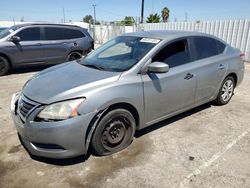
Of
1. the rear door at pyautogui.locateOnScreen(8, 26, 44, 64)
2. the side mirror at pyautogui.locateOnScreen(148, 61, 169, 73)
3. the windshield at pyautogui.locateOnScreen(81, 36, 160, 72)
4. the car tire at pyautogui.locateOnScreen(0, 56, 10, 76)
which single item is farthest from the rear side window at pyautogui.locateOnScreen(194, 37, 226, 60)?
the car tire at pyautogui.locateOnScreen(0, 56, 10, 76)

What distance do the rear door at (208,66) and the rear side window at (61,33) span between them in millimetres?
6219

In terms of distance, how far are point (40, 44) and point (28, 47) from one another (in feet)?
1.49

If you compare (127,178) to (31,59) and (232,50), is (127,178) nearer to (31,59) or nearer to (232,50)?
(232,50)

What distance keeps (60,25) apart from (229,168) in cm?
809

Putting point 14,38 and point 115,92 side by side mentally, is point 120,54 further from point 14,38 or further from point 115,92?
point 14,38

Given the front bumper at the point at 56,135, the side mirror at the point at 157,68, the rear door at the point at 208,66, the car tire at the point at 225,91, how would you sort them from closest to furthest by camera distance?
the front bumper at the point at 56,135
the side mirror at the point at 157,68
the rear door at the point at 208,66
the car tire at the point at 225,91

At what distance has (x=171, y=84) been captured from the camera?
364cm

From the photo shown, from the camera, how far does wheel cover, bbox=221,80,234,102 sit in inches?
196

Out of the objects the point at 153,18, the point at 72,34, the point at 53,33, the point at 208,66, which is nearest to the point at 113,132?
the point at 208,66

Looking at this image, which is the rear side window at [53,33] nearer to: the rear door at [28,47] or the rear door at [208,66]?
the rear door at [28,47]

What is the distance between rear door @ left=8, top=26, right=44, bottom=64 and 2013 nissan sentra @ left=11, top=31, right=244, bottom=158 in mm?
4985

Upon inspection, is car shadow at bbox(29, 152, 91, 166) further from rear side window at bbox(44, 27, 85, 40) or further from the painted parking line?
rear side window at bbox(44, 27, 85, 40)

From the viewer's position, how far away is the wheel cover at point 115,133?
10.2 ft

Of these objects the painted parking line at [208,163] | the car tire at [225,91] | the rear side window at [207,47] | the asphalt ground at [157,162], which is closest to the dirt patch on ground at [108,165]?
the asphalt ground at [157,162]
